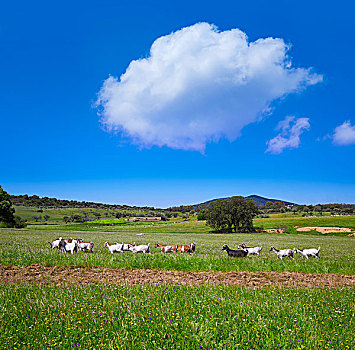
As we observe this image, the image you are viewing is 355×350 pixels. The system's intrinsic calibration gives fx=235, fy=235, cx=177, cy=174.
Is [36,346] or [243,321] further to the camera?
[243,321]

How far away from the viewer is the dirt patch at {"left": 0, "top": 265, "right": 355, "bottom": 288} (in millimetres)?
9336

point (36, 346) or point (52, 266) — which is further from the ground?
point (36, 346)

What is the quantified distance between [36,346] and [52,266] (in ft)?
29.2

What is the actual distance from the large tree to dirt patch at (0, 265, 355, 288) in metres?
66.1

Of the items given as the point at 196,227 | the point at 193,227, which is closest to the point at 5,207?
the point at 193,227

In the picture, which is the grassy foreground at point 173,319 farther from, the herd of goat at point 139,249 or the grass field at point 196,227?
the grass field at point 196,227

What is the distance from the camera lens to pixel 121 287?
833cm

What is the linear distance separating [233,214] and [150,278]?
69935mm

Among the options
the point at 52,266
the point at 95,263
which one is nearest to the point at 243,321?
the point at 95,263

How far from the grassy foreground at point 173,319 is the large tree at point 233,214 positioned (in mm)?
69984

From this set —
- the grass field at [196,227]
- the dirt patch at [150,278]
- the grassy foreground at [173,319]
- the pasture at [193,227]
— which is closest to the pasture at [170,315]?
the grassy foreground at [173,319]

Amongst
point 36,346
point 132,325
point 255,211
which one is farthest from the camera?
point 255,211

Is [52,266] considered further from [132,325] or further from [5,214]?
[5,214]

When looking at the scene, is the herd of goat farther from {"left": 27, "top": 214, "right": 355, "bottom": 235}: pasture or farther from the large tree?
the large tree
